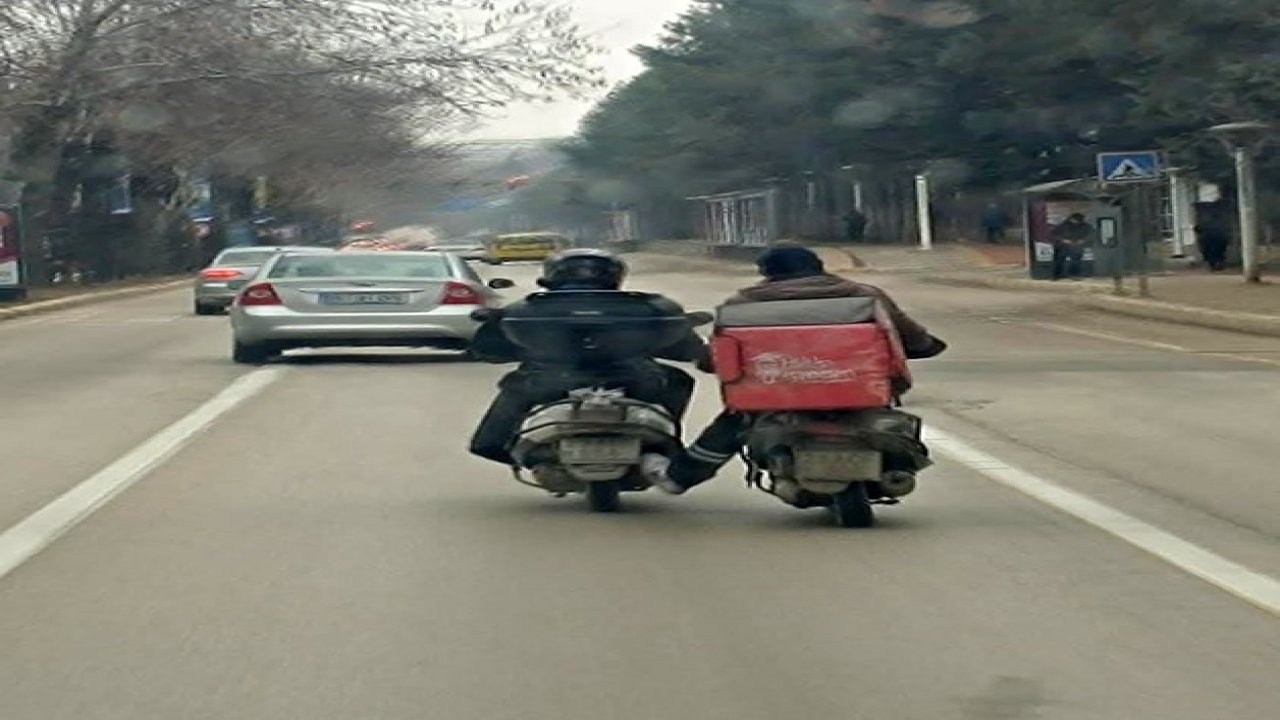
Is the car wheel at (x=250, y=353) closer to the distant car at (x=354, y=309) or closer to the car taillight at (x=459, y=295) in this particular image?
the distant car at (x=354, y=309)

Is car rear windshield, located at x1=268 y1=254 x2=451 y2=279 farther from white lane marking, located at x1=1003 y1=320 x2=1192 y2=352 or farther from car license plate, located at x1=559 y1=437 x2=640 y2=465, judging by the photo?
car license plate, located at x1=559 y1=437 x2=640 y2=465

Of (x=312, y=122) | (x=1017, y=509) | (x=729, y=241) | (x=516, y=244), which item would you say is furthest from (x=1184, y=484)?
(x=729, y=241)

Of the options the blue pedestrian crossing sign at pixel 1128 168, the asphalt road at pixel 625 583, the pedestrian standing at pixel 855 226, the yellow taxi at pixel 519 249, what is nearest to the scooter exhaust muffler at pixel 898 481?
the asphalt road at pixel 625 583

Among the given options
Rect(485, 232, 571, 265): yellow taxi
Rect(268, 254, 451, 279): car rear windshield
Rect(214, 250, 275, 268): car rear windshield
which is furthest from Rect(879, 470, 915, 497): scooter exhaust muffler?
Rect(485, 232, 571, 265): yellow taxi

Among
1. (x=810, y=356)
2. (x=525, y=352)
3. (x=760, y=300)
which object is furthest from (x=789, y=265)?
(x=525, y=352)

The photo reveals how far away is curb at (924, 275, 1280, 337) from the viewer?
93.8 feet

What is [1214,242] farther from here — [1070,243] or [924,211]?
[924,211]

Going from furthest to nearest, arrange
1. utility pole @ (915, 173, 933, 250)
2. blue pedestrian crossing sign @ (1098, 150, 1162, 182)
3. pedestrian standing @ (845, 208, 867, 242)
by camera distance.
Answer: pedestrian standing @ (845, 208, 867, 242), utility pole @ (915, 173, 933, 250), blue pedestrian crossing sign @ (1098, 150, 1162, 182)

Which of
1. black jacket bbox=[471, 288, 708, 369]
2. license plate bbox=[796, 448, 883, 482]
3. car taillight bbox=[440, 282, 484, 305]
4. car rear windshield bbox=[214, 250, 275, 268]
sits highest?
car rear windshield bbox=[214, 250, 275, 268]

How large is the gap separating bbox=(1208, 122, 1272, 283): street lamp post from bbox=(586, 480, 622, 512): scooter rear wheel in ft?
79.3

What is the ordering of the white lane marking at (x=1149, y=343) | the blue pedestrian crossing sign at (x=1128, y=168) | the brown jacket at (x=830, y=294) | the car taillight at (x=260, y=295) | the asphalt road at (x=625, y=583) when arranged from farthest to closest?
the blue pedestrian crossing sign at (x=1128, y=168) → the white lane marking at (x=1149, y=343) → the car taillight at (x=260, y=295) → the brown jacket at (x=830, y=294) → the asphalt road at (x=625, y=583)

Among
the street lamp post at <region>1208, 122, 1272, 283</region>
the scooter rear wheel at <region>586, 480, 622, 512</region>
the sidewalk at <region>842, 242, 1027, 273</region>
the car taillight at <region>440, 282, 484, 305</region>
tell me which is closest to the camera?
the scooter rear wheel at <region>586, 480, 622, 512</region>

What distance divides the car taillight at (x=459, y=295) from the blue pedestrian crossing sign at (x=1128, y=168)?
51.1 ft

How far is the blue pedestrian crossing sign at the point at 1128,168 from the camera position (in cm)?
3603
